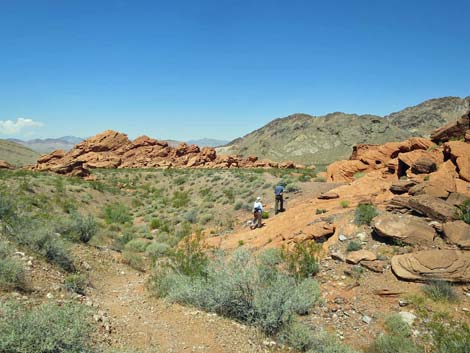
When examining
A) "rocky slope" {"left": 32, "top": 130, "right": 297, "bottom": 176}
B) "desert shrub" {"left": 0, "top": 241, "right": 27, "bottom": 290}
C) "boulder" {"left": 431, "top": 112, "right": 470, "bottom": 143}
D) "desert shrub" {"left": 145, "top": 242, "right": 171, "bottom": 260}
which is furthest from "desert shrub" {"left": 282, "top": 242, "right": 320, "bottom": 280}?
"rocky slope" {"left": 32, "top": 130, "right": 297, "bottom": 176}

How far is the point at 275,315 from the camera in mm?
6059

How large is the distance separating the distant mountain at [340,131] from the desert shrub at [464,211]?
79439mm

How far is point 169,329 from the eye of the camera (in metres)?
5.69

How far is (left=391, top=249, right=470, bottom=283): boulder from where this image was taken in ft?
→ 24.6

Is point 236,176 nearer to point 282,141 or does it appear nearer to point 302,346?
point 302,346

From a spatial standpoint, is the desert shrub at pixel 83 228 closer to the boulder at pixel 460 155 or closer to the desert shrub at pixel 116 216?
the desert shrub at pixel 116 216

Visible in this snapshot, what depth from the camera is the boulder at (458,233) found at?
8.37 m

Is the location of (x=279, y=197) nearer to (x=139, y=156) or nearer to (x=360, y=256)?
(x=360, y=256)

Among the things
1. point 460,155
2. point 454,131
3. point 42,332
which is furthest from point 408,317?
point 454,131

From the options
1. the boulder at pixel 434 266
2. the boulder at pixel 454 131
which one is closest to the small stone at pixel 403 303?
the boulder at pixel 434 266

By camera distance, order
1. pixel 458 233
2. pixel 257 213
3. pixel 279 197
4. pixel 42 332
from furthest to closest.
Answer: pixel 279 197
pixel 257 213
pixel 458 233
pixel 42 332

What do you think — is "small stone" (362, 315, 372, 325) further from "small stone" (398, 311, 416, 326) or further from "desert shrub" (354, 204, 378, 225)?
"desert shrub" (354, 204, 378, 225)

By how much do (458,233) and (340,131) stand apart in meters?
104

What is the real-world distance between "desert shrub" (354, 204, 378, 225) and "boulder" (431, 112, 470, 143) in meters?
8.53
